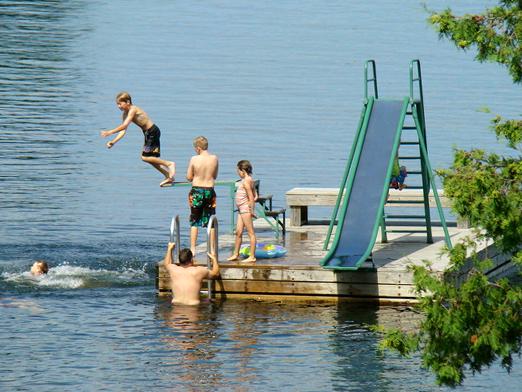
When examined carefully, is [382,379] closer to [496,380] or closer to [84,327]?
[496,380]

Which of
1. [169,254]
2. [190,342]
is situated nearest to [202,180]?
[169,254]

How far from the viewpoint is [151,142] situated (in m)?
22.0

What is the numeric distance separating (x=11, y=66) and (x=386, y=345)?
130 ft

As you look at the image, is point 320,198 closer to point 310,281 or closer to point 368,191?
point 368,191

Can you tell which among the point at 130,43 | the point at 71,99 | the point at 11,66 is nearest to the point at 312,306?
the point at 71,99

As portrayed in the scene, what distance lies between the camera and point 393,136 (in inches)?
832

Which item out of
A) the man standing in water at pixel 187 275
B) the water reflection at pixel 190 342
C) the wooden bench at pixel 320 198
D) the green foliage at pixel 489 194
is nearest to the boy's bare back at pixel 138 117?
the man standing in water at pixel 187 275

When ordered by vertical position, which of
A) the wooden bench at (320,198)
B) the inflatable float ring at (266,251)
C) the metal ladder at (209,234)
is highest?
the wooden bench at (320,198)

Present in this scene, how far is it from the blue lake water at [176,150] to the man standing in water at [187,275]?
345mm

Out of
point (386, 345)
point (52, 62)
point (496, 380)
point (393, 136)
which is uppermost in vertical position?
point (52, 62)

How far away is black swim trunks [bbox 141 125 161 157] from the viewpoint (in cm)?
2183

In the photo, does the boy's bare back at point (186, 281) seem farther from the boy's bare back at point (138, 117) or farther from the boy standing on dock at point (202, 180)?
the boy's bare back at point (138, 117)

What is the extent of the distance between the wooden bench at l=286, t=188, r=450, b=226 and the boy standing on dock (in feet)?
10.7

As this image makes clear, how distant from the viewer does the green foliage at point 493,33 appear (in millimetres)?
11484
